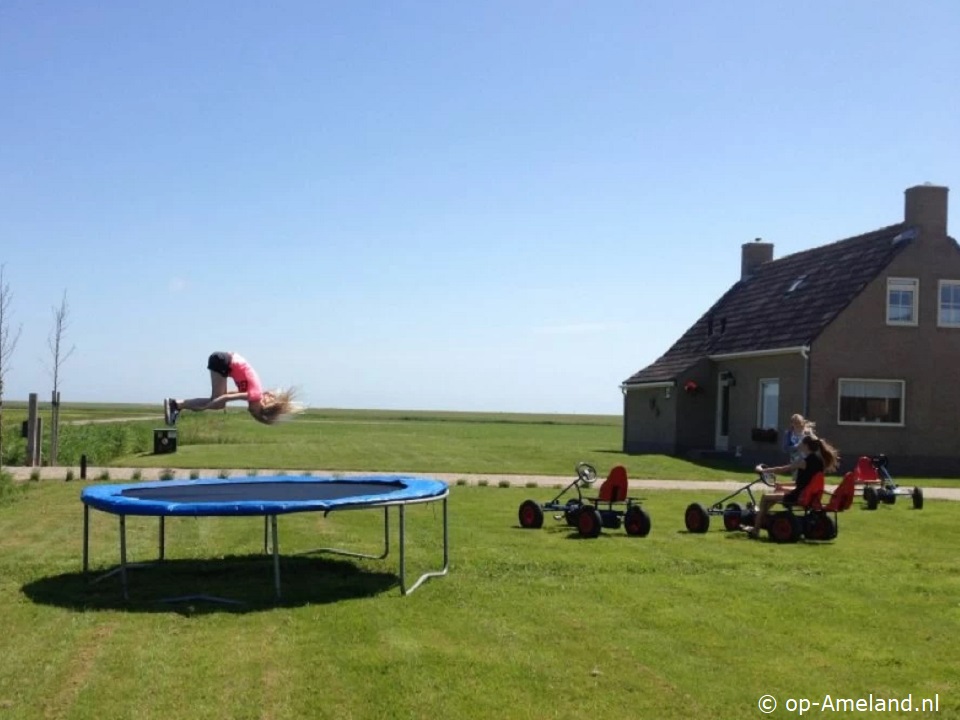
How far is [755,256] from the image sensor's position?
3462cm

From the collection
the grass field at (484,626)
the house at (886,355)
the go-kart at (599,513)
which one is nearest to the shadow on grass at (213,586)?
the grass field at (484,626)

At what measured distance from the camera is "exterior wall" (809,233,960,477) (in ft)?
85.4

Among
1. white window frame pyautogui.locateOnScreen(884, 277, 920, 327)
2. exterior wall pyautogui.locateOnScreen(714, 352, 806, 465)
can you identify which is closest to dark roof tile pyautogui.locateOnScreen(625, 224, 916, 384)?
exterior wall pyautogui.locateOnScreen(714, 352, 806, 465)

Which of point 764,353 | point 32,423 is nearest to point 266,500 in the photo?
point 32,423

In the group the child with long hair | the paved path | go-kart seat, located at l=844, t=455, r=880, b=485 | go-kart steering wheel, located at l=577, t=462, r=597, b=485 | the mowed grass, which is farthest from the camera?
the paved path

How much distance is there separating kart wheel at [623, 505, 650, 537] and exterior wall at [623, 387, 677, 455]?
60.0ft

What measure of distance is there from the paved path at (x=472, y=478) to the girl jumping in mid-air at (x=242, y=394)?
11.6 meters

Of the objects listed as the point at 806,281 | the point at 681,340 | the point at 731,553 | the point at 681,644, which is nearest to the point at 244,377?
the point at 681,644

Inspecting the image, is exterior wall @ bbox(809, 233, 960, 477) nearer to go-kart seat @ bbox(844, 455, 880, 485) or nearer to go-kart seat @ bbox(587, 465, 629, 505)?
go-kart seat @ bbox(844, 455, 880, 485)

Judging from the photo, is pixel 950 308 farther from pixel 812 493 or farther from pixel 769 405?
pixel 812 493

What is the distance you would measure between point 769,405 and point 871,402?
99.9 inches

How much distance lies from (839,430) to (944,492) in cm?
482

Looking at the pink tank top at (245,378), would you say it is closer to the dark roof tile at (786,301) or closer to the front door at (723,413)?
the dark roof tile at (786,301)

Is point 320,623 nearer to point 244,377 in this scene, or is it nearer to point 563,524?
point 244,377
